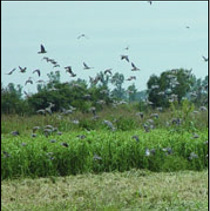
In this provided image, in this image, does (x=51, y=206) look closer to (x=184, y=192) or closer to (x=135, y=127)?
(x=184, y=192)

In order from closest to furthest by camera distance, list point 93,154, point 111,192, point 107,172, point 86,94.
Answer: point 111,192 < point 107,172 < point 93,154 < point 86,94

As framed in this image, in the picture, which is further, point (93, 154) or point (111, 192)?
point (93, 154)

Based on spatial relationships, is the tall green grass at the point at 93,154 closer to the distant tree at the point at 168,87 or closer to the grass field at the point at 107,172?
the grass field at the point at 107,172

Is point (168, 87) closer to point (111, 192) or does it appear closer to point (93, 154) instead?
point (93, 154)

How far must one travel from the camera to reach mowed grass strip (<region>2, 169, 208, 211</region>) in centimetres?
309

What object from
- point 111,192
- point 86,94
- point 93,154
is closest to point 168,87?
point 86,94

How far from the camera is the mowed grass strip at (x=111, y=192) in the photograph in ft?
10.1

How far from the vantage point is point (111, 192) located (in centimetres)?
338

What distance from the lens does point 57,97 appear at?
25.5ft

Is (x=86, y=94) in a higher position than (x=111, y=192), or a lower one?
higher

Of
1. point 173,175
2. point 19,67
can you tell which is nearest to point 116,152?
point 173,175

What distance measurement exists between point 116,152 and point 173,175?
0.54 m

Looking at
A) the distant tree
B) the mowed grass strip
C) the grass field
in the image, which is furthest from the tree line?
the mowed grass strip

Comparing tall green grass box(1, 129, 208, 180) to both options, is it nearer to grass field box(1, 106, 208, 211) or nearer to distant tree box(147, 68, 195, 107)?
grass field box(1, 106, 208, 211)
